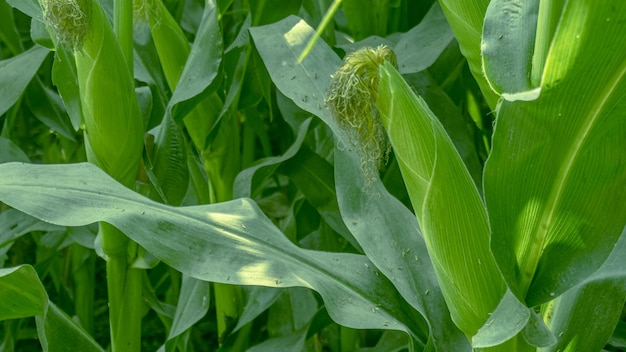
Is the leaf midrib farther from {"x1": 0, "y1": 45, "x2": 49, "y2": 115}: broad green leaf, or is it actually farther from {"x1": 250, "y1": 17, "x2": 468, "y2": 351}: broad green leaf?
{"x1": 0, "y1": 45, "x2": 49, "y2": 115}: broad green leaf

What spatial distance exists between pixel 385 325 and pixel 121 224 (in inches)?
10.9

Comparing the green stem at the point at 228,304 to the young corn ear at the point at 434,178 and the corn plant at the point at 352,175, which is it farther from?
the young corn ear at the point at 434,178

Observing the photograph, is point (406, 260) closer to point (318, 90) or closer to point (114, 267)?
point (318, 90)

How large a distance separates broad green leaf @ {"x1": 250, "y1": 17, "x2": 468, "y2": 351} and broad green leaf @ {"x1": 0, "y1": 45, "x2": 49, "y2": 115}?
1.46 feet

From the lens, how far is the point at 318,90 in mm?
934

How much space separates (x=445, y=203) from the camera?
2.17ft

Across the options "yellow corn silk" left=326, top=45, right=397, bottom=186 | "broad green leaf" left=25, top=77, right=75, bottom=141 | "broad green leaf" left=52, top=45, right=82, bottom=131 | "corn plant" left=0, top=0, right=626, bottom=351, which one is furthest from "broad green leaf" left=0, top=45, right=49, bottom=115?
"yellow corn silk" left=326, top=45, right=397, bottom=186

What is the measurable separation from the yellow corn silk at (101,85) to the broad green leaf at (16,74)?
0.34 meters

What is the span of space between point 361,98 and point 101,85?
0.37 meters

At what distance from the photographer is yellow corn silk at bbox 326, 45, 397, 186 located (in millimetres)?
678

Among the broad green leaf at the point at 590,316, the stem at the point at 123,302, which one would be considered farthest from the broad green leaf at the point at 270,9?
the broad green leaf at the point at 590,316

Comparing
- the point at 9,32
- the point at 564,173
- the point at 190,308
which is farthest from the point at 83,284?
the point at 564,173

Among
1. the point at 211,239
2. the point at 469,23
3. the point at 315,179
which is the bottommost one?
the point at 315,179

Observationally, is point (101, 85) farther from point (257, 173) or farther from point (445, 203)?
point (445, 203)
